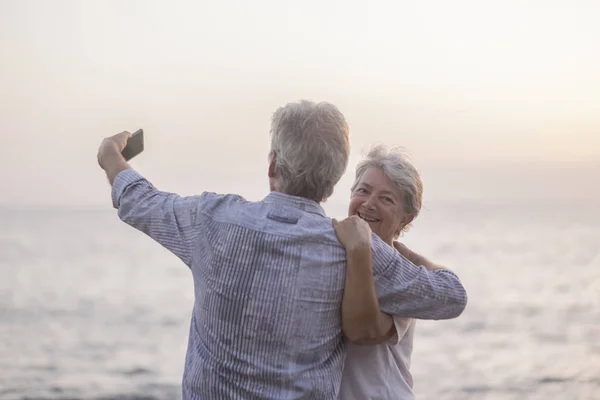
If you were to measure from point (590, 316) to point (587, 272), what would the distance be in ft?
21.1

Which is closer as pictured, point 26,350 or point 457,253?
point 26,350

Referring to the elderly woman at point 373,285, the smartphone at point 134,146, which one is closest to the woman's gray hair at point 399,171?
the elderly woman at point 373,285

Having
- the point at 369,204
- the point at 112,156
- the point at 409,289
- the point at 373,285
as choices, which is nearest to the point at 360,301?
the point at 373,285

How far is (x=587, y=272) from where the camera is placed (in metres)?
21.0

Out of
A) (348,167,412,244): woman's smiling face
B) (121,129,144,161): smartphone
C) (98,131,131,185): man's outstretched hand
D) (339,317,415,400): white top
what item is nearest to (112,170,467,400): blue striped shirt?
(339,317,415,400): white top

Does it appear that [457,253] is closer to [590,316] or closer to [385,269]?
[590,316]

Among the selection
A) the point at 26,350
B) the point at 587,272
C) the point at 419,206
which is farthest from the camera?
the point at 587,272

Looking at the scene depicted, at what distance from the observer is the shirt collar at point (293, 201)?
2621 millimetres

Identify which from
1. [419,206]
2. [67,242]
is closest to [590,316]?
[419,206]

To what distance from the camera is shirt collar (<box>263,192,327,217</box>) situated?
2.62 m

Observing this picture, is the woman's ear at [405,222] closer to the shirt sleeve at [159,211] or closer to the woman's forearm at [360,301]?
the woman's forearm at [360,301]

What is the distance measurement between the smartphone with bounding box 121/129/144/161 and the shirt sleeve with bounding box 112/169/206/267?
18 cm

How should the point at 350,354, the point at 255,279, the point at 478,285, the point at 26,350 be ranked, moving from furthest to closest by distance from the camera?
the point at 478,285 → the point at 26,350 → the point at 350,354 → the point at 255,279

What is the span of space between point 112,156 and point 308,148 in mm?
657
